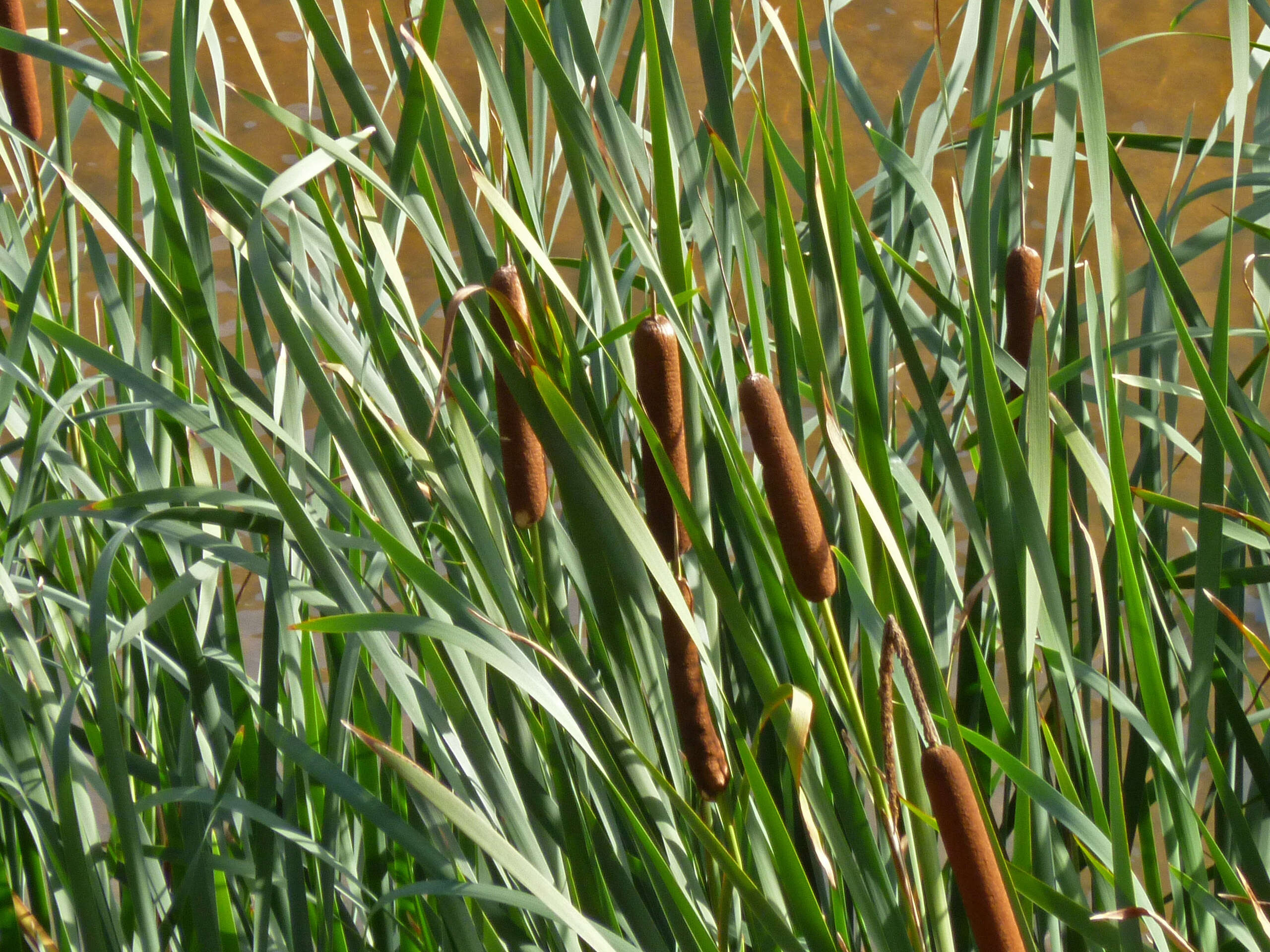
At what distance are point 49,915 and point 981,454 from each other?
15.3 inches

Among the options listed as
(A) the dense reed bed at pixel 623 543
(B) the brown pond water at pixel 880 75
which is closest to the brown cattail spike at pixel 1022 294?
(A) the dense reed bed at pixel 623 543

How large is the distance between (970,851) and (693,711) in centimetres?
7

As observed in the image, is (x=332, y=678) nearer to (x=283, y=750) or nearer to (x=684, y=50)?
(x=283, y=750)

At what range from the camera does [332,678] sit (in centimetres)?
39

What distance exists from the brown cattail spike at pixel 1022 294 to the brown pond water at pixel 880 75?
80 centimetres

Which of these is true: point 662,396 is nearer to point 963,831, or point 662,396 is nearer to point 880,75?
point 963,831

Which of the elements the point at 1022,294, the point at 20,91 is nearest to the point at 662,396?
the point at 1022,294

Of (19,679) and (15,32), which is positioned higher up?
(15,32)

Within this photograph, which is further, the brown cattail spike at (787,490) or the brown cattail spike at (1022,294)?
the brown cattail spike at (1022,294)

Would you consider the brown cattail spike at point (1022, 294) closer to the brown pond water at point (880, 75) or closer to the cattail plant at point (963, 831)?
the cattail plant at point (963, 831)

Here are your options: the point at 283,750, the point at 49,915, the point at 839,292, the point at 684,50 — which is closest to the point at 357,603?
the point at 283,750

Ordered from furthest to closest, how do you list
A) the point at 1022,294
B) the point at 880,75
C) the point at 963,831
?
1. the point at 880,75
2. the point at 1022,294
3. the point at 963,831

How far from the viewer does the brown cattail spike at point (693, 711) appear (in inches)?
10.0

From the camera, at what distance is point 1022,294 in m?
0.34
